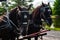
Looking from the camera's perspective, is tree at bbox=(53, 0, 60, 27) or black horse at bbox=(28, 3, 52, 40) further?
tree at bbox=(53, 0, 60, 27)

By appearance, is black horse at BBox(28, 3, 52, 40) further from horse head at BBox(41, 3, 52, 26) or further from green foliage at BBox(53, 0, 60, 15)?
green foliage at BBox(53, 0, 60, 15)

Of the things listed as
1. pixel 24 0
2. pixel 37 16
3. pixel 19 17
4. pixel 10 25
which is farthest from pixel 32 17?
pixel 24 0

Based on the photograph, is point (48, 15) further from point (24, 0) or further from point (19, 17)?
point (24, 0)

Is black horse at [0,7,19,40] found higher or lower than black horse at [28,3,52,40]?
higher

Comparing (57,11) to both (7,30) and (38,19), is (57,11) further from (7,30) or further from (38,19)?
(7,30)

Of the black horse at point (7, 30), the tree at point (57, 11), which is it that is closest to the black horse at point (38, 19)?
the black horse at point (7, 30)

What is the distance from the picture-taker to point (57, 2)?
22938mm

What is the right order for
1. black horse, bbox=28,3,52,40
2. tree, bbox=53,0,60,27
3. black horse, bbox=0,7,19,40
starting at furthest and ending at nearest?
tree, bbox=53,0,60,27 < black horse, bbox=28,3,52,40 < black horse, bbox=0,7,19,40

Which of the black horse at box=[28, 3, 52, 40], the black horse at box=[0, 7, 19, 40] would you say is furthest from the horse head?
the black horse at box=[0, 7, 19, 40]

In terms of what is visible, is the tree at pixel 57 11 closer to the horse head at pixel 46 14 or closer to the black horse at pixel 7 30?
the horse head at pixel 46 14

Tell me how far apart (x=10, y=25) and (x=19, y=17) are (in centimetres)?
136

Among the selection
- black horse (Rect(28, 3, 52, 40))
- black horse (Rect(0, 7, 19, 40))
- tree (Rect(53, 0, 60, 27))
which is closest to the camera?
black horse (Rect(0, 7, 19, 40))

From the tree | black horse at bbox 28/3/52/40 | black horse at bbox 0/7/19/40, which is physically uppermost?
black horse at bbox 0/7/19/40

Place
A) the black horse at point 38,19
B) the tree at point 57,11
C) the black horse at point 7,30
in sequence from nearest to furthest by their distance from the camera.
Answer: the black horse at point 7,30, the black horse at point 38,19, the tree at point 57,11
